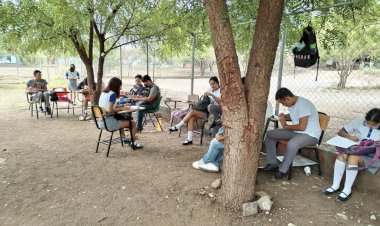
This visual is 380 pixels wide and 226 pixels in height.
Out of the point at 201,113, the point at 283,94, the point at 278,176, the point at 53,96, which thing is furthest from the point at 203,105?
the point at 53,96

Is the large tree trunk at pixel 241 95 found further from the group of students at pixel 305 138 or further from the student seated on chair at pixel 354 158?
the student seated on chair at pixel 354 158

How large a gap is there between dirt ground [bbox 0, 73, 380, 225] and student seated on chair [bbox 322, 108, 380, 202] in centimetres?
15

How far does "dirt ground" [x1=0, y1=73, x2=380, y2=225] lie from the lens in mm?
3070

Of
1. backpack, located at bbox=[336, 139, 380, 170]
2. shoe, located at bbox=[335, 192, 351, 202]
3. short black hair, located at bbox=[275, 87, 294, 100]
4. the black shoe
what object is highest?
short black hair, located at bbox=[275, 87, 294, 100]

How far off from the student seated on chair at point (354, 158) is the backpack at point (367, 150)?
0.04 meters

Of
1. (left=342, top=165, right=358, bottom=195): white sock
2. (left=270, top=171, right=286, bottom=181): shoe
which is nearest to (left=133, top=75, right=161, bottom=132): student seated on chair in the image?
(left=270, top=171, right=286, bottom=181): shoe

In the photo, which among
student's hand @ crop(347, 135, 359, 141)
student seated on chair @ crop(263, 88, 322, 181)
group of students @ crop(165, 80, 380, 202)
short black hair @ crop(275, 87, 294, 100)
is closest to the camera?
group of students @ crop(165, 80, 380, 202)

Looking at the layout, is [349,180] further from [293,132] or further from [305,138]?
[293,132]

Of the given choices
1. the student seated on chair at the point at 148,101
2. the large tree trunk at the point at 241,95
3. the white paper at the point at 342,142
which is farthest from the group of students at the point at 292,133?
the student seated on chair at the point at 148,101

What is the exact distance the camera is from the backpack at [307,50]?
14.5 feet

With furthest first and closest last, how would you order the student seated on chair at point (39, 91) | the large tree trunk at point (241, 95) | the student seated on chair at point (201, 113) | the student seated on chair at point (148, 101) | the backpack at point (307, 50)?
the student seated on chair at point (39, 91)
the student seated on chair at point (148, 101)
the student seated on chair at point (201, 113)
the backpack at point (307, 50)
the large tree trunk at point (241, 95)

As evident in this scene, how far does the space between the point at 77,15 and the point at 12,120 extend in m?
3.78

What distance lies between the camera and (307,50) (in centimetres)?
454

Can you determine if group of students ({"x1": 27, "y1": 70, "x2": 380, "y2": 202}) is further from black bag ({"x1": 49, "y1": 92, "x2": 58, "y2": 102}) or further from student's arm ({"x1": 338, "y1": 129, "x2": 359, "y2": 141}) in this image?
black bag ({"x1": 49, "y1": 92, "x2": 58, "y2": 102})
